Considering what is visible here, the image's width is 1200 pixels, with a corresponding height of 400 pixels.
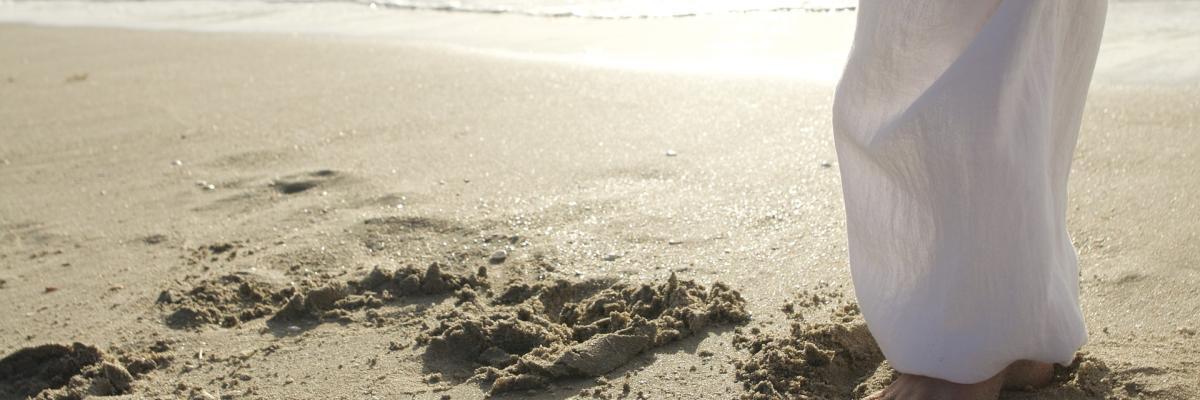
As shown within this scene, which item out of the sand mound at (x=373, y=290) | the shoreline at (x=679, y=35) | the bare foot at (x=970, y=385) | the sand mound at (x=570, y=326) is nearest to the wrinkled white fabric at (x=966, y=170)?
the bare foot at (x=970, y=385)

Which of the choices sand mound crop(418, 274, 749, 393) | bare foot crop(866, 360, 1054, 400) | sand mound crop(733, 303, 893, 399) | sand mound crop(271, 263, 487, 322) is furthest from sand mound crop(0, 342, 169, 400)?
bare foot crop(866, 360, 1054, 400)

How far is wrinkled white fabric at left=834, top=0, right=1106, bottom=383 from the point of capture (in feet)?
5.07

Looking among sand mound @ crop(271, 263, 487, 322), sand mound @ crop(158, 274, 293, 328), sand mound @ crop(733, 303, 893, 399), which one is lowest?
sand mound @ crop(158, 274, 293, 328)

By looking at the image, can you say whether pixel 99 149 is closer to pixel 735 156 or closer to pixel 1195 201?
pixel 735 156

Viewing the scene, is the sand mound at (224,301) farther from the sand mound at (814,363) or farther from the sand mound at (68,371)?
the sand mound at (814,363)

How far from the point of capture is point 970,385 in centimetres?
170

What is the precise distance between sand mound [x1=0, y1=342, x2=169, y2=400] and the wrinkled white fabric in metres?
1.32

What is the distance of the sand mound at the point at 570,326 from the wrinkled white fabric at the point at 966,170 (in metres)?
0.46

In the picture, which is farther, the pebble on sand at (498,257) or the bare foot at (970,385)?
the pebble on sand at (498,257)

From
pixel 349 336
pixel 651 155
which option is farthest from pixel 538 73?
pixel 349 336

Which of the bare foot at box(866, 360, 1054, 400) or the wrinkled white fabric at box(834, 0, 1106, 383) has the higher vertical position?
the wrinkled white fabric at box(834, 0, 1106, 383)

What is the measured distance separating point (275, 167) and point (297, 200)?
1.21 ft

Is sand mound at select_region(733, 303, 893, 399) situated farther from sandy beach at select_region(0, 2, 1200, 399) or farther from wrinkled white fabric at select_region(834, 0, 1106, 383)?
wrinkled white fabric at select_region(834, 0, 1106, 383)

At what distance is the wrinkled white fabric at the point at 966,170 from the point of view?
1546 mm
